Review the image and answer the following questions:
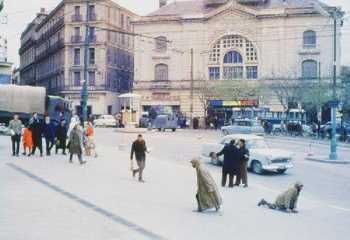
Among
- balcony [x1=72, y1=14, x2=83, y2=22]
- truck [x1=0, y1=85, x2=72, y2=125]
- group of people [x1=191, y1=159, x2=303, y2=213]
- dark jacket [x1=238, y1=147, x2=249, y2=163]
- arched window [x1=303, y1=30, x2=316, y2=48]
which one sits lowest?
group of people [x1=191, y1=159, x2=303, y2=213]

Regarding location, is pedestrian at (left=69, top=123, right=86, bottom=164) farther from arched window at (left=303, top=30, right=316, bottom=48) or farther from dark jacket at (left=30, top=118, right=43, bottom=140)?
arched window at (left=303, top=30, right=316, bottom=48)

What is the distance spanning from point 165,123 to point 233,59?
1611 cm

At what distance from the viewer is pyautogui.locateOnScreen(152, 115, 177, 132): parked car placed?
156 ft

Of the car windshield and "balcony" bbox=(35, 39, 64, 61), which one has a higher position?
"balcony" bbox=(35, 39, 64, 61)

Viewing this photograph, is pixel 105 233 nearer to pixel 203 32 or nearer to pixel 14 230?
pixel 14 230

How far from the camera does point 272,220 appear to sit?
1138cm

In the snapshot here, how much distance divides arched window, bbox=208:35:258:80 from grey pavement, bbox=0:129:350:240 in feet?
130

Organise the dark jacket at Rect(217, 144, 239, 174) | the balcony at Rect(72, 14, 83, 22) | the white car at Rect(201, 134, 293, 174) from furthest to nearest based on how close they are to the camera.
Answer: the balcony at Rect(72, 14, 83, 22), the white car at Rect(201, 134, 293, 174), the dark jacket at Rect(217, 144, 239, 174)

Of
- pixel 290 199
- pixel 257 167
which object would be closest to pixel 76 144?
pixel 257 167

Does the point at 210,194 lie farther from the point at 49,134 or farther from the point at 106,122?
the point at 106,122

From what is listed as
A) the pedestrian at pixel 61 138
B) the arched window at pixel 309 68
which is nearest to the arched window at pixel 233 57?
the arched window at pixel 309 68

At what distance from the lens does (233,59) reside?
2362 inches

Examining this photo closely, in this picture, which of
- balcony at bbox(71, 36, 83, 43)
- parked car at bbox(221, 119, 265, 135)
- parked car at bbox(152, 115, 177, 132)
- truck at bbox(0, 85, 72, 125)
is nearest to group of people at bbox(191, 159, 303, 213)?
truck at bbox(0, 85, 72, 125)

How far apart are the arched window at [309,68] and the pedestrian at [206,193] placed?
156 ft
